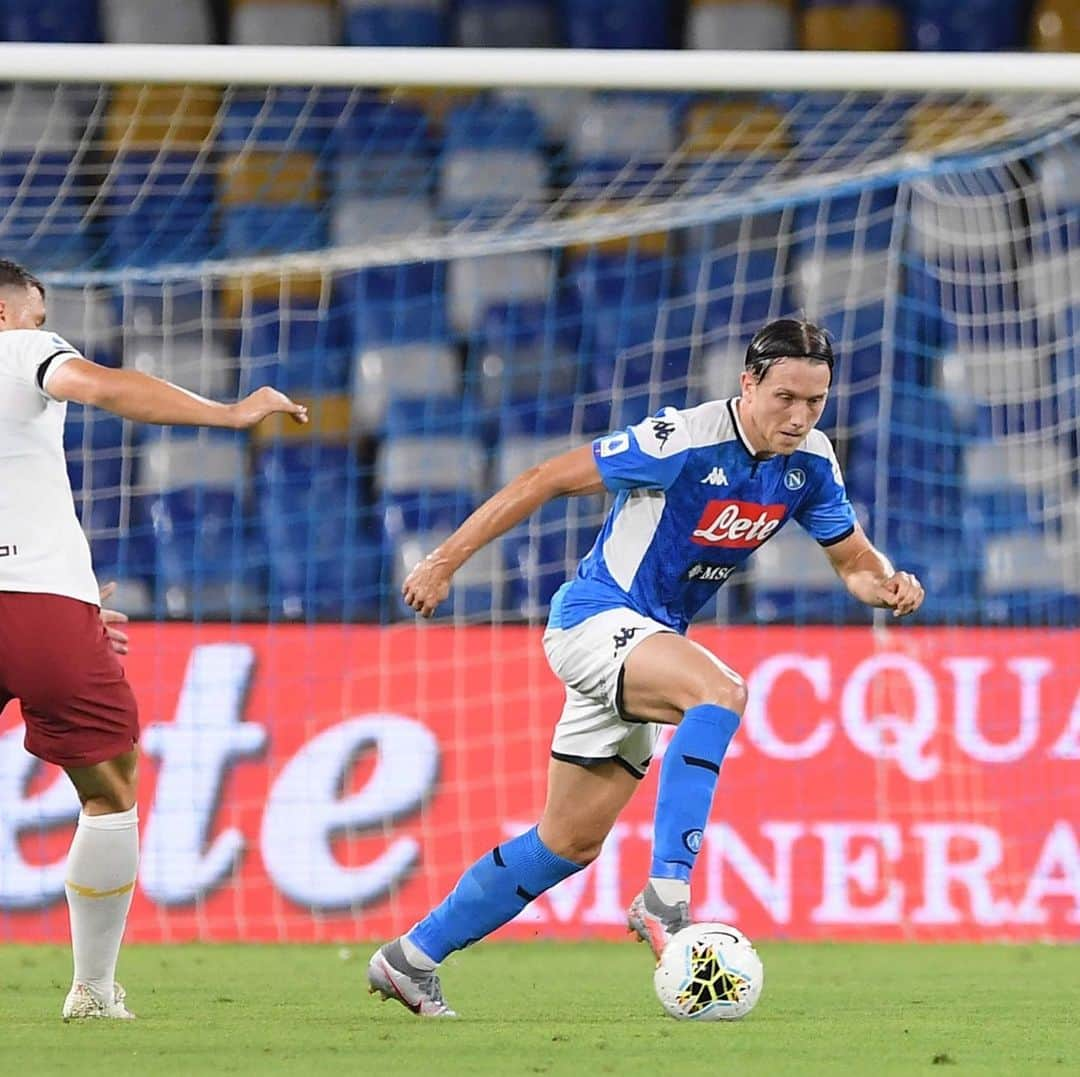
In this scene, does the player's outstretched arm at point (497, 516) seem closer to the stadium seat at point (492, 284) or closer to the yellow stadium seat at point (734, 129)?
the stadium seat at point (492, 284)

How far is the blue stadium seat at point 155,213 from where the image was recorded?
429 inches

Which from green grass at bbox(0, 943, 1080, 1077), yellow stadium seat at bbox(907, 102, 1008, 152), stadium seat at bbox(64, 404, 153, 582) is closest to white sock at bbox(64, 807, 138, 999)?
green grass at bbox(0, 943, 1080, 1077)

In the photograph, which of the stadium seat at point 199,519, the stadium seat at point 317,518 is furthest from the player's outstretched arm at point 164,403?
the stadium seat at point 199,519

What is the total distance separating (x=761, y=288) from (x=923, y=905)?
377cm

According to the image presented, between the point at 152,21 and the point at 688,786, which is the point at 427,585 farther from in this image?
the point at 152,21

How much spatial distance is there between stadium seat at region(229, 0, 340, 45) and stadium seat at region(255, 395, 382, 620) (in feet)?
8.45

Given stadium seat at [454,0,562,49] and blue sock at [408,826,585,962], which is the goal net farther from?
blue sock at [408,826,585,962]

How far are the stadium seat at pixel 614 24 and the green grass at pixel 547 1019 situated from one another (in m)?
6.44

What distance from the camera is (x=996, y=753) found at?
8336 mm

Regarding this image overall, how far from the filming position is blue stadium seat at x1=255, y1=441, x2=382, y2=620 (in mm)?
9781

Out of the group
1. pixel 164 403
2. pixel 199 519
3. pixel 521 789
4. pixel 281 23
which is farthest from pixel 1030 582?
pixel 164 403

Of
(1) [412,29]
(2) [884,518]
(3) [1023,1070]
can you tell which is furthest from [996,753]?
(1) [412,29]

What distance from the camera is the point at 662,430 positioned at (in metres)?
5.22

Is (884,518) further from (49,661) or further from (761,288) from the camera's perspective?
(49,661)
